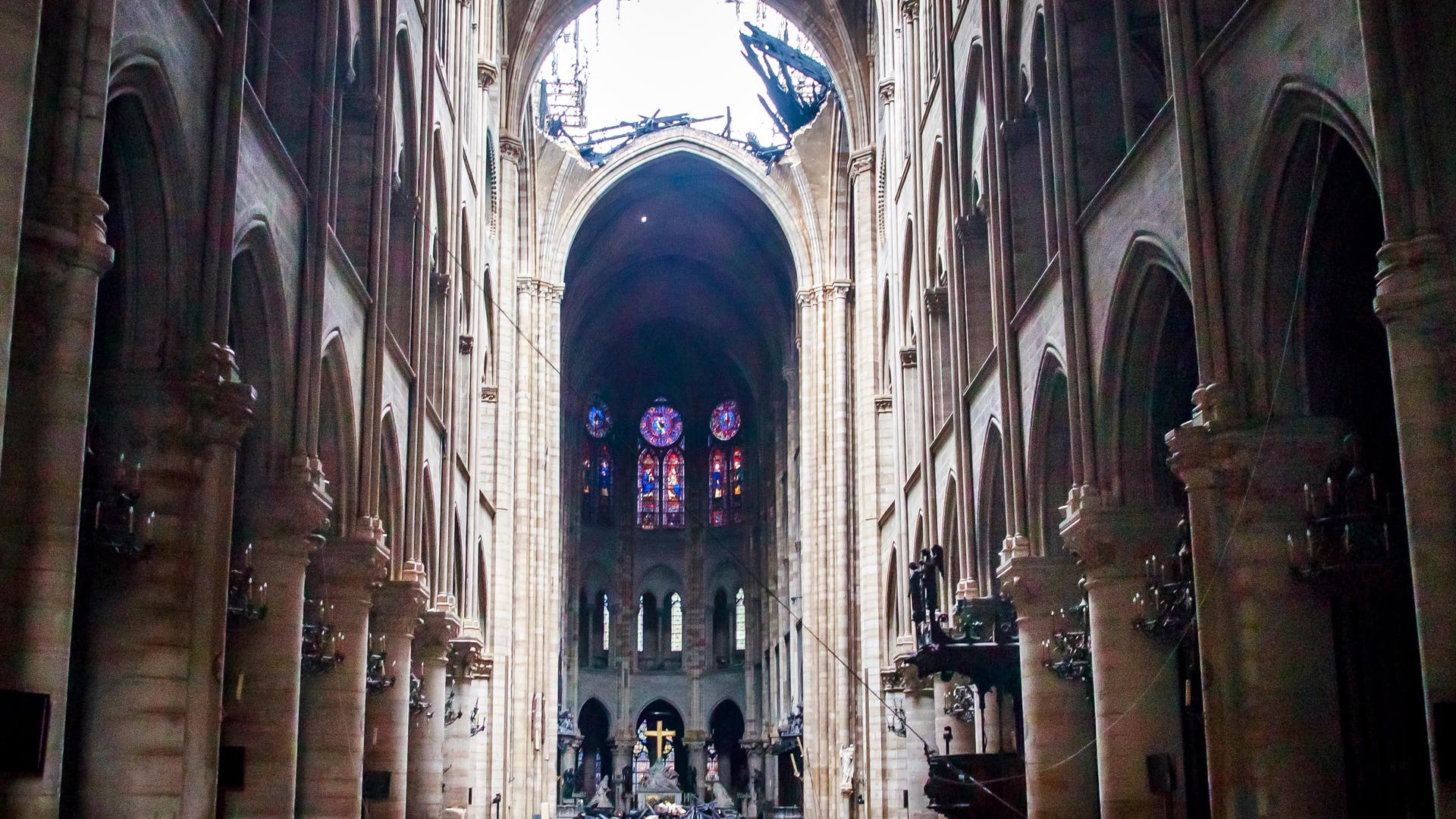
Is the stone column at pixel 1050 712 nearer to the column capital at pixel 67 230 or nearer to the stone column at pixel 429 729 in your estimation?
the stone column at pixel 429 729

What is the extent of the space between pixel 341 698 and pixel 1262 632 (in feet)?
41.0

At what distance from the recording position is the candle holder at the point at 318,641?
21.0 m

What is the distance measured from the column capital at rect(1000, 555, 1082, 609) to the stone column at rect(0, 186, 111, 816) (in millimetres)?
14611

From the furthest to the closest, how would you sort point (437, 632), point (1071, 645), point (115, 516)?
point (437, 632), point (1071, 645), point (115, 516)

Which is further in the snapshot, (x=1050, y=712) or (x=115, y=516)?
(x=1050, y=712)

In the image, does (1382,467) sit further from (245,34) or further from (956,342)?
(245,34)

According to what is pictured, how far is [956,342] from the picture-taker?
28156 mm

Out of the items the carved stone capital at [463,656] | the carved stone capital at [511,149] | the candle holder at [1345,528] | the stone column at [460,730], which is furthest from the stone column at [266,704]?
the carved stone capital at [511,149]

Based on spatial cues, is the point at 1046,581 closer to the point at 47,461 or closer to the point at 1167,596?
the point at 1167,596

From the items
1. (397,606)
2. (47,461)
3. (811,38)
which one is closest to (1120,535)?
(397,606)

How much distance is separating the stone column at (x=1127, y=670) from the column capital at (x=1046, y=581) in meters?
3.36

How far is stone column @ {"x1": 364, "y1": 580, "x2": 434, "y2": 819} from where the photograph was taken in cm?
2495

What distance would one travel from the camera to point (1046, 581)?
22812mm

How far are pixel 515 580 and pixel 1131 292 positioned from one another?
31026 mm
